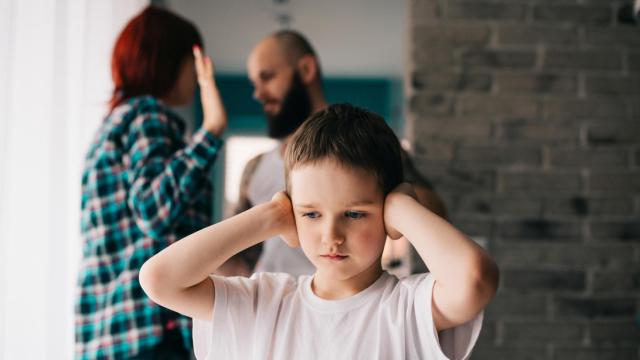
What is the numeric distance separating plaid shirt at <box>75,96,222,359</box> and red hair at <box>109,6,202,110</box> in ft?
0.32

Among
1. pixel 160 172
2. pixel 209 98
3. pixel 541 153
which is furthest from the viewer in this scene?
pixel 541 153

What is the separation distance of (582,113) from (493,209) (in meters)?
0.43

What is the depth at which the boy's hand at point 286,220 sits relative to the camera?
33.2 inches

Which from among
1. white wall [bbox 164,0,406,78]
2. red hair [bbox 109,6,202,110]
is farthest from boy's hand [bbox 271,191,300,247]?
white wall [bbox 164,0,406,78]

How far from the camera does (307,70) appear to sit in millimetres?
1753

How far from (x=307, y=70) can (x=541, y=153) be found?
0.80 meters

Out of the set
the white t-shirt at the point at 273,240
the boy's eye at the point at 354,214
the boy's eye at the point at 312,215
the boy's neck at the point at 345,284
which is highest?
the boy's eye at the point at 354,214

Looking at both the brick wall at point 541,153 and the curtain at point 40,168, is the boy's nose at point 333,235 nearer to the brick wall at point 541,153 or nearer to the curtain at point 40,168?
the curtain at point 40,168

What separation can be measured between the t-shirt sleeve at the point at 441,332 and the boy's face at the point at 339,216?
0.08m

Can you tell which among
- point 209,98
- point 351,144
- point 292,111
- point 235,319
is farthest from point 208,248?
point 292,111

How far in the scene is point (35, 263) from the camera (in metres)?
1.23

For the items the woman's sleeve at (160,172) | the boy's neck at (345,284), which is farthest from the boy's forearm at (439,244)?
the woman's sleeve at (160,172)

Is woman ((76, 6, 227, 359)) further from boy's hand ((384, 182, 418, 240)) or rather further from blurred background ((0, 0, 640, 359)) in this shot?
blurred background ((0, 0, 640, 359))

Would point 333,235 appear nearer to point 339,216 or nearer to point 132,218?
point 339,216
